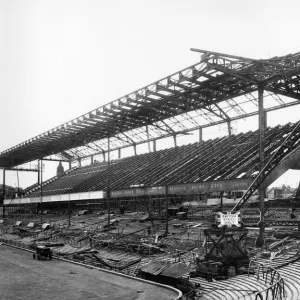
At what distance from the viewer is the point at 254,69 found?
91.2 ft

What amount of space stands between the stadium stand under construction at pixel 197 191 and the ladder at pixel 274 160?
7 cm

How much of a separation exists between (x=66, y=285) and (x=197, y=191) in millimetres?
16964

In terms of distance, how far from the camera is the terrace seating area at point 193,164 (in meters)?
34.6

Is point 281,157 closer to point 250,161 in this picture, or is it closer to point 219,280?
point 250,161

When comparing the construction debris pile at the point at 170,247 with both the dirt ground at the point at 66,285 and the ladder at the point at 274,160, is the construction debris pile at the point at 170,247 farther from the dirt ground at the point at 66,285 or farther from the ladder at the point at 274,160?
the ladder at the point at 274,160

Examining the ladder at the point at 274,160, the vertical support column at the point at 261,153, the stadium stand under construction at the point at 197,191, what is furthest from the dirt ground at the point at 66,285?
the ladder at the point at 274,160

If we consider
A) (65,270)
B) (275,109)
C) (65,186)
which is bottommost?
(65,270)

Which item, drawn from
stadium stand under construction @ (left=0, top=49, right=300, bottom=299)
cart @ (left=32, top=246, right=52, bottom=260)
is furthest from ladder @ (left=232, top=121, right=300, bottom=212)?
cart @ (left=32, top=246, right=52, bottom=260)

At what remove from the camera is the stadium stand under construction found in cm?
2092

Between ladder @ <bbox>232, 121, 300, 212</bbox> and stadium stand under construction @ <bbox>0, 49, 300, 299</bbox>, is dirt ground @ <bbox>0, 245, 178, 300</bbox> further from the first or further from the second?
ladder @ <bbox>232, 121, 300, 212</bbox>

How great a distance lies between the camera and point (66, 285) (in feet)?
65.6

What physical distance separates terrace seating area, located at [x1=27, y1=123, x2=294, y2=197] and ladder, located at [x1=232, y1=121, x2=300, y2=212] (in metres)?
1.54

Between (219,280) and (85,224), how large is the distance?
30.1m

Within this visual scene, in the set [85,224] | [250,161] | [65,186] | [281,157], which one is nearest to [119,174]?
[85,224]
